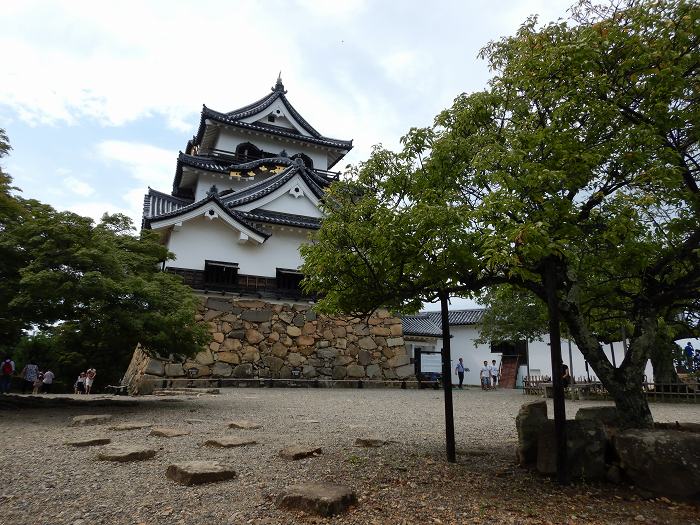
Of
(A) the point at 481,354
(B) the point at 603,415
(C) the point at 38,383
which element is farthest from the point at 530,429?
(A) the point at 481,354

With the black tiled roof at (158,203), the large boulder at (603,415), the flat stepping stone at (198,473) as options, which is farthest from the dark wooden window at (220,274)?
the large boulder at (603,415)

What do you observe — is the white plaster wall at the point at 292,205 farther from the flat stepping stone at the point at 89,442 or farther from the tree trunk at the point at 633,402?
the tree trunk at the point at 633,402

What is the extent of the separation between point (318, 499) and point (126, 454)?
2.68 m

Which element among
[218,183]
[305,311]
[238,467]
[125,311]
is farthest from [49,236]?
[218,183]

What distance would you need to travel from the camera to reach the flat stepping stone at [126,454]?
196 inches

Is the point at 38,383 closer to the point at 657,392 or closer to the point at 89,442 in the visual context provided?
the point at 89,442

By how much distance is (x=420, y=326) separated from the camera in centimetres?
2984

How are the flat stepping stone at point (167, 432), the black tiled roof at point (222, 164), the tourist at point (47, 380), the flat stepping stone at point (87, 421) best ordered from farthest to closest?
the black tiled roof at point (222, 164), the tourist at point (47, 380), the flat stepping stone at point (87, 421), the flat stepping stone at point (167, 432)

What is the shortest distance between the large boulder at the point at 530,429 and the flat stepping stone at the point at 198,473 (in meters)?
3.10

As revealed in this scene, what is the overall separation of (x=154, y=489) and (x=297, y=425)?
4242mm

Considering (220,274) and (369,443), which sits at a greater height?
(220,274)

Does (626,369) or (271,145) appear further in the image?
(271,145)

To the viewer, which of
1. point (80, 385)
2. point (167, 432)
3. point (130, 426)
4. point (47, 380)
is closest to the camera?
point (167, 432)

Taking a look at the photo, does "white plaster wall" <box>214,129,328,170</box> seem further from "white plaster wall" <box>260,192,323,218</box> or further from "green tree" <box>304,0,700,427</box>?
"green tree" <box>304,0,700,427</box>
